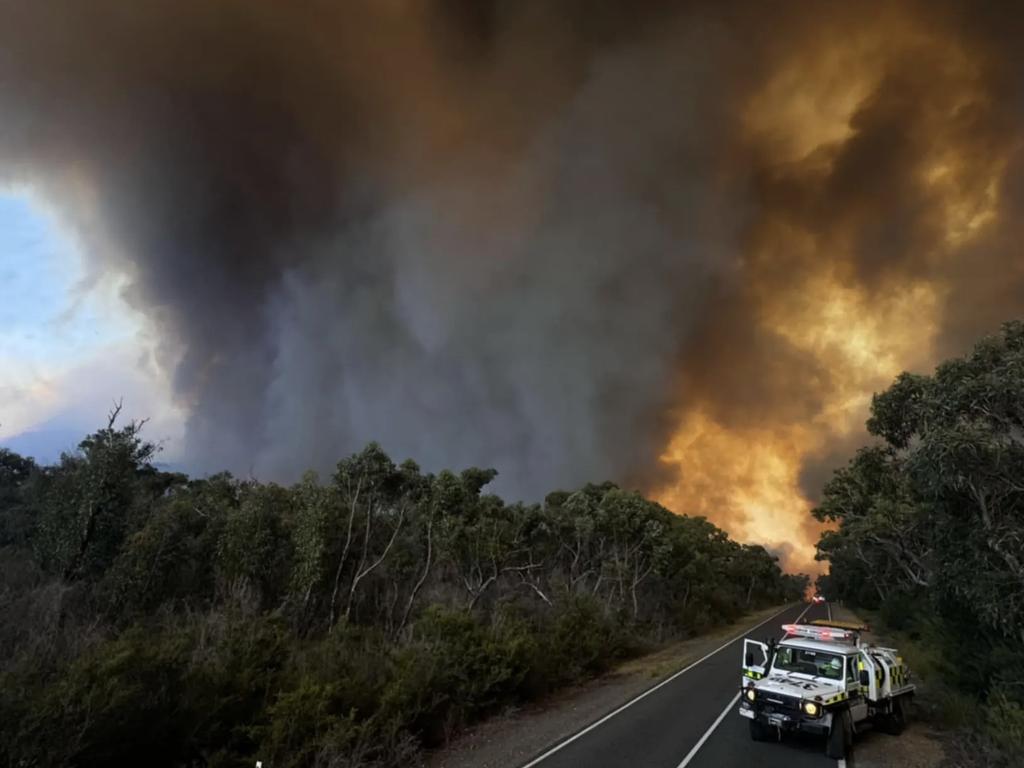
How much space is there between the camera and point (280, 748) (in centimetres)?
904

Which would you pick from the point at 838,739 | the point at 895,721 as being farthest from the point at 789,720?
the point at 895,721

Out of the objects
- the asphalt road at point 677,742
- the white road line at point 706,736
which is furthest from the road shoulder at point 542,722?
the white road line at point 706,736

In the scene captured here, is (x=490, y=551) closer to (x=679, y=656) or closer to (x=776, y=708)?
(x=679, y=656)

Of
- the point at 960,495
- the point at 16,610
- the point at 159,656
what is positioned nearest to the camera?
the point at 159,656

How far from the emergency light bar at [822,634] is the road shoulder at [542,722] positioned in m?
5.26

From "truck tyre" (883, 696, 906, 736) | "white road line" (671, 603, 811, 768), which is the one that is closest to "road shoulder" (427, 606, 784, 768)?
"white road line" (671, 603, 811, 768)

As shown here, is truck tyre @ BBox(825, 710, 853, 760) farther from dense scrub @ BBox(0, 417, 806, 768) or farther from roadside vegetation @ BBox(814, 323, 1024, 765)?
dense scrub @ BBox(0, 417, 806, 768)

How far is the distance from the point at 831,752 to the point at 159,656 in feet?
39.5

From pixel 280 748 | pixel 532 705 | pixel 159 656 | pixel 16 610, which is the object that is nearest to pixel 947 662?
pixel 532 705

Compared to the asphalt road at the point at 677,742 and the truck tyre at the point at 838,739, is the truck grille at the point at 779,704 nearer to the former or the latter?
the truck tyre at the point at 838,739

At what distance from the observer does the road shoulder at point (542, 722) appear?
11.6 m

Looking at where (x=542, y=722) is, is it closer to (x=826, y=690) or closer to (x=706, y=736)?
(x=706, y=736)

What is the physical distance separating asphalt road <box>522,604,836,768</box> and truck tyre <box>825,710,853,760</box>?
0.61 feet

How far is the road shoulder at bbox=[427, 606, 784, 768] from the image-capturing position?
11.6 m
